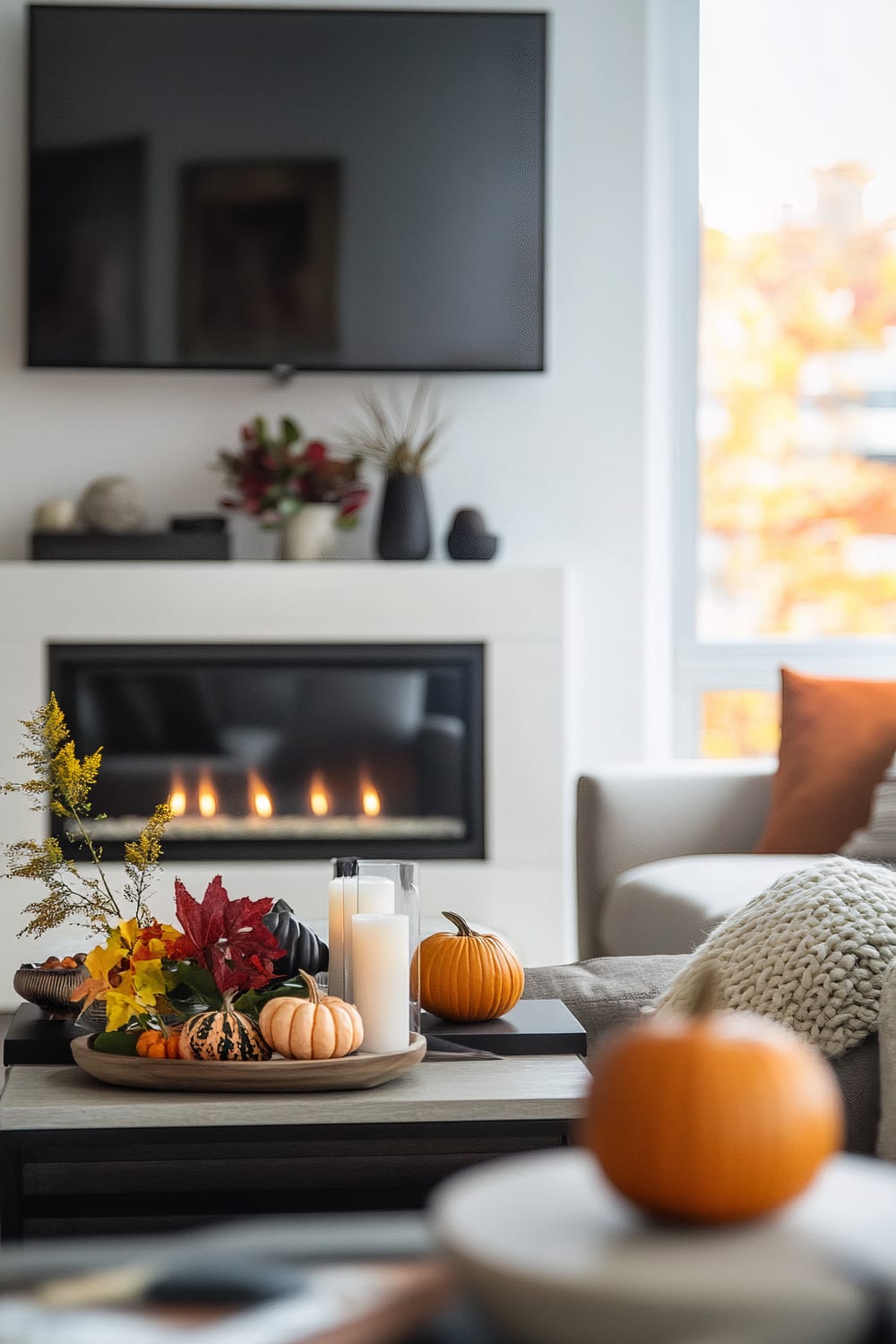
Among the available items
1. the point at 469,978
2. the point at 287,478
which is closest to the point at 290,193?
the point at 287,478

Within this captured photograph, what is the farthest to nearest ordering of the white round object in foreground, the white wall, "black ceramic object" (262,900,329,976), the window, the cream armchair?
the window → the white wall → the cream armchair → "black ceramic object" (262,900,329,976) → the white round object in foreground

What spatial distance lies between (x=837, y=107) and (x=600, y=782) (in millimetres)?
2149

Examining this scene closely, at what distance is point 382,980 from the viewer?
53.3 inches

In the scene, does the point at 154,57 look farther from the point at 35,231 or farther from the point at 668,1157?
the point at 668,1157

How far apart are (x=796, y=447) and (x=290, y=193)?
1.55m

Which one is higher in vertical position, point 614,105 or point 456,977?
point 614,105

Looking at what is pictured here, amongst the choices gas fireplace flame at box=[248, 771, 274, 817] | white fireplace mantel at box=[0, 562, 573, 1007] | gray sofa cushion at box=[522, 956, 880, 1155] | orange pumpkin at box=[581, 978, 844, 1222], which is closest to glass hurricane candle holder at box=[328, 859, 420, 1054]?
gray sofa cushion at box=[522, 956, 880, 1155]

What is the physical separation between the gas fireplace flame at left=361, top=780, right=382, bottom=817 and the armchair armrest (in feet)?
2.39

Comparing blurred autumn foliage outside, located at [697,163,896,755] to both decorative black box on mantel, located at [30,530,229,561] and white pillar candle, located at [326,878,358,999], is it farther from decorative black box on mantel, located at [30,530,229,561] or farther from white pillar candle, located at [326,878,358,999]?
white pillar candle, located at [326,878,358,999]

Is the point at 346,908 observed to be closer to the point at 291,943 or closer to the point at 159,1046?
the point at 291,943

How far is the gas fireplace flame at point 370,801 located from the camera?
380 cm

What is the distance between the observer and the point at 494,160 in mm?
3850

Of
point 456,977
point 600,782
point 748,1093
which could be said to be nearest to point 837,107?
point 600,782

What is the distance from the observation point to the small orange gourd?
1.30 metres
